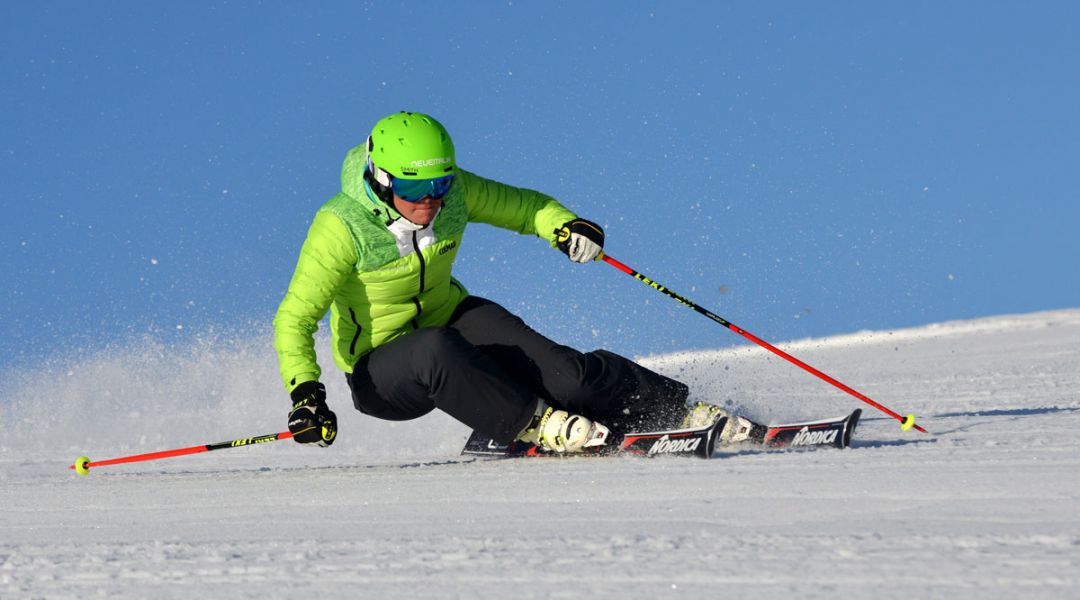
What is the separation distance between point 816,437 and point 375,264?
1.98 metres

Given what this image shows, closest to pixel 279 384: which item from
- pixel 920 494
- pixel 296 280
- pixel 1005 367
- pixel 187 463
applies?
pixel 187 463

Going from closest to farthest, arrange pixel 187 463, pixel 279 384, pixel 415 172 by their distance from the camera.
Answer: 1. pixel 415 172
2. pixel 187 463
3. pixel 279 384

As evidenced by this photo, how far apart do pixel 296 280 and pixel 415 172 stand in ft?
2.22

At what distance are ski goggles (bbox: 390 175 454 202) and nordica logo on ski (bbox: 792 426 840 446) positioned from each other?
5.95ft

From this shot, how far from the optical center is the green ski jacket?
4.66 metres

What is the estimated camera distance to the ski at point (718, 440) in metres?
4.40

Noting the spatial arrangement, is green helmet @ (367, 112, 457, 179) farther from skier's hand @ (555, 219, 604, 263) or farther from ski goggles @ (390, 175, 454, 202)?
skier's hand @ (555, 219, 604, 263)

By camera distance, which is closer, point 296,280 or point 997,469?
point 997,469

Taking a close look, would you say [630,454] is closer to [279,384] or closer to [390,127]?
[390,127]

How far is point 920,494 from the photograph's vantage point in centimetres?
325

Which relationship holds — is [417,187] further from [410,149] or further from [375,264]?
[375,264]

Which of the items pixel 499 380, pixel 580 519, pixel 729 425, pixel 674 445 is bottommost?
pixel 580 519

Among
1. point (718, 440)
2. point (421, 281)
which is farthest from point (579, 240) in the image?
point (718, 440)

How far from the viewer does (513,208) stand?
542 cm
